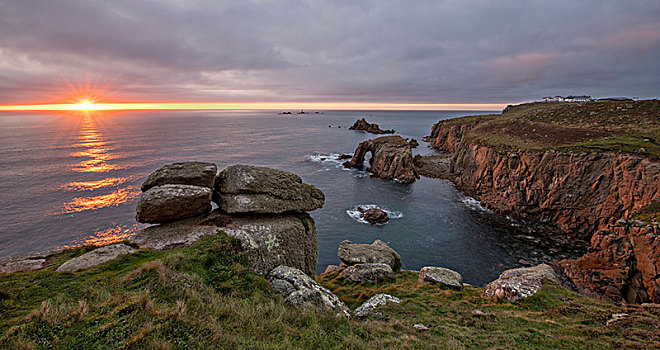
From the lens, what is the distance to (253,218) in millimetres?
18078

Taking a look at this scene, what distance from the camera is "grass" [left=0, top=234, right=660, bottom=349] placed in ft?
22.7

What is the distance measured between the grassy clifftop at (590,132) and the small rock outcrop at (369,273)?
3943 centimetres

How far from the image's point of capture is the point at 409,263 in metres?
33.1

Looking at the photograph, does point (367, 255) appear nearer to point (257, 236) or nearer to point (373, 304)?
point (373, 304)

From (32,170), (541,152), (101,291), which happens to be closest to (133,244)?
(101,291)

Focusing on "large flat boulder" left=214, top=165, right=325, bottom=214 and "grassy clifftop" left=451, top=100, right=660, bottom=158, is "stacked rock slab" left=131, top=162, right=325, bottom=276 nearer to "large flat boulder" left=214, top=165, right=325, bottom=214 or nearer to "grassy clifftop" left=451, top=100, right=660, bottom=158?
"large flat boulder" left=214, top=165, right=325, bottom=214

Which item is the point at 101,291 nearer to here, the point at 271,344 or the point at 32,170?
the point at 271,344

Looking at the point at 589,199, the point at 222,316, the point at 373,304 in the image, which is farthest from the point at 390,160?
the point at 222,316

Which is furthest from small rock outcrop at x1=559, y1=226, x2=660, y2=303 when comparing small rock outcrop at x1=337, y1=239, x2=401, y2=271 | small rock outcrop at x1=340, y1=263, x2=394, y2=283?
small rock outcrop at x1=340, y1=263, x2=394, y2=283

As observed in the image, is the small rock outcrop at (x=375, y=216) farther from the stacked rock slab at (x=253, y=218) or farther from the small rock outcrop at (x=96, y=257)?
the small rock outcrop at (x=96, y=257)

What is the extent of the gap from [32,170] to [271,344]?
86.4m

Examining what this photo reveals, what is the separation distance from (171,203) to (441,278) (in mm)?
21193

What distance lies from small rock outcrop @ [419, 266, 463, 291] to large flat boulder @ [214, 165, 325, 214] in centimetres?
1127

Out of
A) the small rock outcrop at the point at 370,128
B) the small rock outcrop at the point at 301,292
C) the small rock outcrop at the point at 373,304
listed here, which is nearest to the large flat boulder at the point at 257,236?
the small rock outcrop at the point at 301,292
